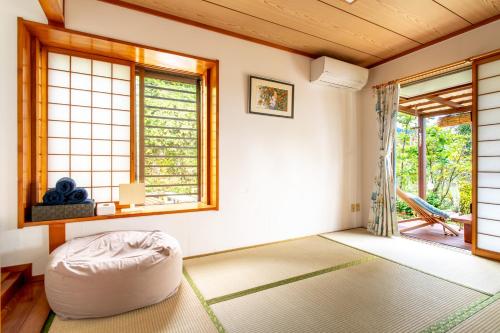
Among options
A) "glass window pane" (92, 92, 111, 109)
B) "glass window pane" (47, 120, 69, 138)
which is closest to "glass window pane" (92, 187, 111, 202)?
"glass window pane" (47, 120, 69, 138)

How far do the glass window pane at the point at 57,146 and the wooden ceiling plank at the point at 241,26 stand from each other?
1.37 meters

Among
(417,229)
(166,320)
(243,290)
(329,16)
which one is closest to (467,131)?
(417,229)

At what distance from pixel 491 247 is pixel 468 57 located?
2048 millimetres

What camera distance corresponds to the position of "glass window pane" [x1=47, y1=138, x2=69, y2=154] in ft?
7.73

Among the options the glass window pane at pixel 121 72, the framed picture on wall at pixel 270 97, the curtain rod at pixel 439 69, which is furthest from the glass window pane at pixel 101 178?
the curtain rod at pixel 439 69

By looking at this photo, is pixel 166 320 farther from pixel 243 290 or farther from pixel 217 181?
pixel 217 181

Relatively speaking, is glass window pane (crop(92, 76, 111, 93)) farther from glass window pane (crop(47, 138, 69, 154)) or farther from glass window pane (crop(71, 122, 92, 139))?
glass window pane (crop(47, 138, 69, 154))

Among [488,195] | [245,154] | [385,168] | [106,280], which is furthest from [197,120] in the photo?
[488,195]

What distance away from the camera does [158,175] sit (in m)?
2.89

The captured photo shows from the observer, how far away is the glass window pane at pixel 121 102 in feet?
8.48

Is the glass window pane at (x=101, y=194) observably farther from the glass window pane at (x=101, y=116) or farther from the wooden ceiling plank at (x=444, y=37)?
the wooden ceiling plank at (x=444, y=37)

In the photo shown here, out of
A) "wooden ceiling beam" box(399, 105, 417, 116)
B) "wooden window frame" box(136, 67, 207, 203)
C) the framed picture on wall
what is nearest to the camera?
"wooden window frame" box(136, 67, 207, 203)

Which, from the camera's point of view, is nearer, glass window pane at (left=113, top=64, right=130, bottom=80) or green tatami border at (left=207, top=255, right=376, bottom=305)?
green tatami border at (left=207, top=255, right=376, bottom=305)

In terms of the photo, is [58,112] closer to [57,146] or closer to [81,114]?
[81,114]
